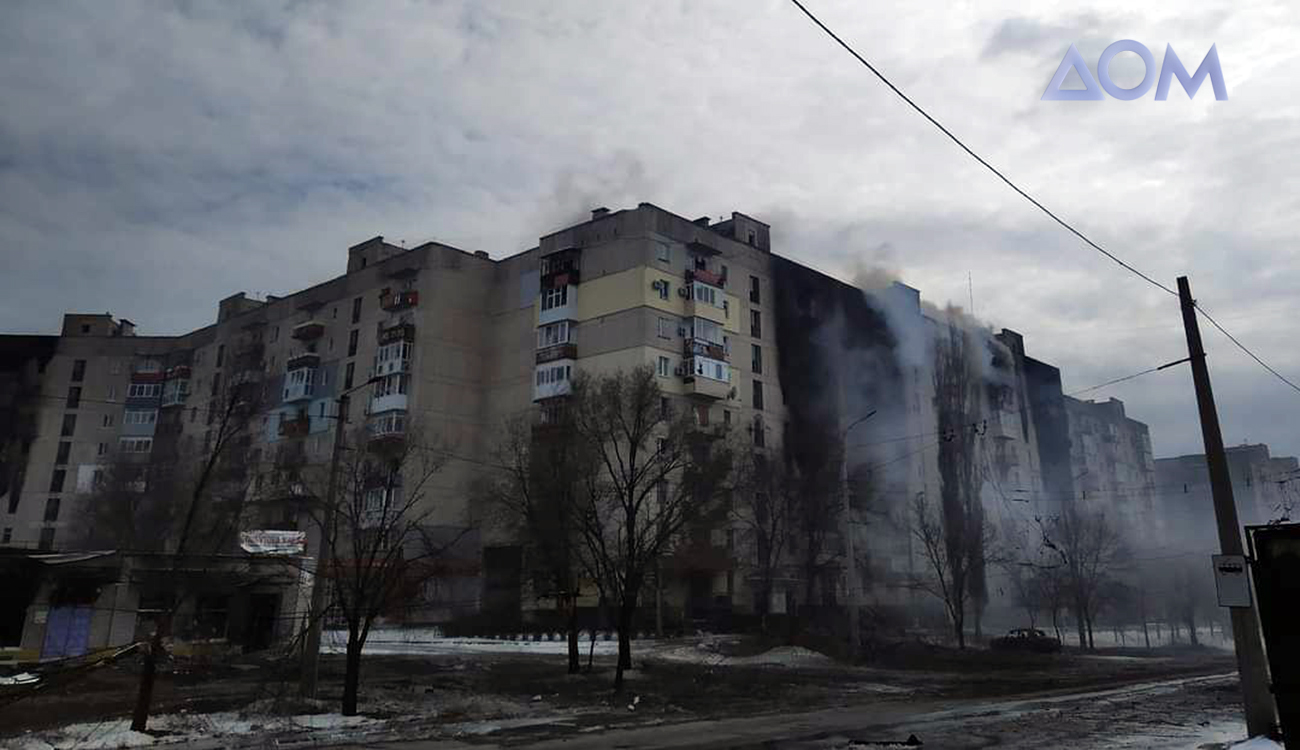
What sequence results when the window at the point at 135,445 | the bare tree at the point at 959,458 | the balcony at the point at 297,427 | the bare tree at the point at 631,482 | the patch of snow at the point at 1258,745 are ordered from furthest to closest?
the window at the point at 135,445, the balcony at the point at 297,427, the bare tree at the point at 959,458, the bare tree at the point at 631,482, the patch of snow at the point at 1258,745

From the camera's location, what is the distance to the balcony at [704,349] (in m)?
62.1

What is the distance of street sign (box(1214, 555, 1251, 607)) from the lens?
14158 mm

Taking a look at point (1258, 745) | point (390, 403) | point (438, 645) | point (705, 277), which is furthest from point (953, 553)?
point (1258, 745)

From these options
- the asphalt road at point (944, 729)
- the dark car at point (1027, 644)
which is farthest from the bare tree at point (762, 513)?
the asphalt road at point (944, 729)

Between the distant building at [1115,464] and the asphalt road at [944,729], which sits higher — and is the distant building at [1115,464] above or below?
above

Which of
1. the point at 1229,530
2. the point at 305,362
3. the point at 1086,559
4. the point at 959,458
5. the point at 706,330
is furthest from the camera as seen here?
the point at 959,458

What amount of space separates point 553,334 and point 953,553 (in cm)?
3197

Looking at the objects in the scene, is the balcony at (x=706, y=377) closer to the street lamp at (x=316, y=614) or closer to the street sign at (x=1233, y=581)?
the street lamp at (x=316, y=614)

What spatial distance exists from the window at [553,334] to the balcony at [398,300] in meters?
11.0

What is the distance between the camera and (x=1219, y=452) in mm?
15820

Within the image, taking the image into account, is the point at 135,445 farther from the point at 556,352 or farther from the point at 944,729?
the point at 944,729

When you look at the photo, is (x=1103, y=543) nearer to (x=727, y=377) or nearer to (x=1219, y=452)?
(x=727, y=377)

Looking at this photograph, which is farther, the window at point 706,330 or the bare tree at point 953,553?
the window at point 706,330

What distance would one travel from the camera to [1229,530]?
15.3 metres
